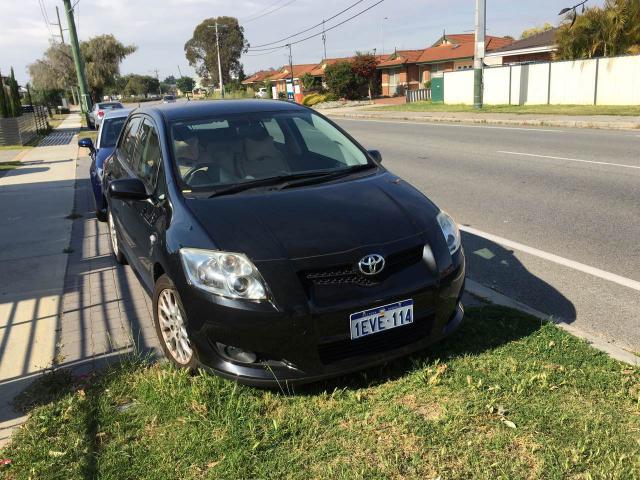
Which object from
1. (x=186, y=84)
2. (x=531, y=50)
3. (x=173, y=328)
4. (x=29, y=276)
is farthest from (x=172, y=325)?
(x=186, y=84)

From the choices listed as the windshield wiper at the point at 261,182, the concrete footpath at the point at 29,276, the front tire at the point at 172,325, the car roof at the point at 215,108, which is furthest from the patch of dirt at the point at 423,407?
the car roof at the point at 215,108

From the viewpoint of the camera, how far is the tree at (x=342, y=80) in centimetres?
4903

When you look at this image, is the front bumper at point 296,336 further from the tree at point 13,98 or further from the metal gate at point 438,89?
the metal gate at point 438,89

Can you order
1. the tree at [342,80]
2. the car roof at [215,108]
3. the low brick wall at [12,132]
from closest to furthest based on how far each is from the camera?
the car roof at [215,108] → the low brick wall at [12,132] → the tree at [342,80]

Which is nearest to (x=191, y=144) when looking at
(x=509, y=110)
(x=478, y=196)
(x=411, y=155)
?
(x=478, y=196)

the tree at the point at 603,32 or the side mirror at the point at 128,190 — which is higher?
the tree at the point at 603,32

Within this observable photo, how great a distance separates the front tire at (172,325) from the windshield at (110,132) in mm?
5847

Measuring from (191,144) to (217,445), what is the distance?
7.35 ft

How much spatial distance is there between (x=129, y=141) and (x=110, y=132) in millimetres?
4114

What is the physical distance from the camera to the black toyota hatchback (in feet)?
9.79

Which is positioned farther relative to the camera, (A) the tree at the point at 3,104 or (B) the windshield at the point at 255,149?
(A) the tree at the point at 3,104

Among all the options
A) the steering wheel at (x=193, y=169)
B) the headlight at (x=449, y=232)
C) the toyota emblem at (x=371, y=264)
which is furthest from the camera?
the steering wheel at (x=193, y=169)

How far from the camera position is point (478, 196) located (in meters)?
8.13

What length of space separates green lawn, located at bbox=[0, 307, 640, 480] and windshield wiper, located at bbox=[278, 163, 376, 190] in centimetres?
133
